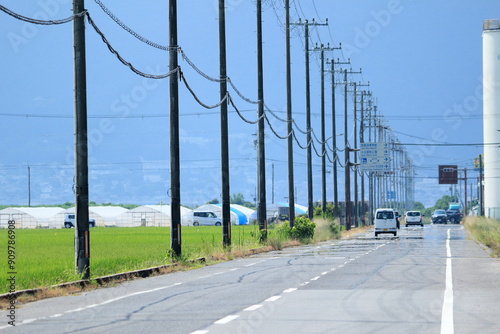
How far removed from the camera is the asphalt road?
14664 millimetres

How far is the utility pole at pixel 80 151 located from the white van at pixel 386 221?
152ft

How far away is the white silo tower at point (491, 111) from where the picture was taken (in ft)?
324

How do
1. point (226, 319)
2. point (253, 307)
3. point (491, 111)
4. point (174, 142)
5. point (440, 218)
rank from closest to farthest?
point (226, 319), point (253, 307), point (174, 142), point (491, 111), point (440, 218)

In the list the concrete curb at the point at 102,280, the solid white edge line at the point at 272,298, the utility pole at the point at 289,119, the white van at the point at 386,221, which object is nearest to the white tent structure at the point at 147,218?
the white van at the point at 386,221

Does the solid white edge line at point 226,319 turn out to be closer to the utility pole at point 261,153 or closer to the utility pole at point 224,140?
the utility pole at point 224,140

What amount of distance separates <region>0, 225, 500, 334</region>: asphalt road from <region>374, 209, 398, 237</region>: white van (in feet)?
132

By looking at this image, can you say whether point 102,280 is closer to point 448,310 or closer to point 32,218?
point 448,310

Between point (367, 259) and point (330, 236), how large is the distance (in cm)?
3259

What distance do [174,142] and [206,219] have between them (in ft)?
319

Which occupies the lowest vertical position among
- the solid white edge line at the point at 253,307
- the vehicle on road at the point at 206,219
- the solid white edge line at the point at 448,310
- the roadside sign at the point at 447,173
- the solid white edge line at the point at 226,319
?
the solid white edge line at the point at 448,310

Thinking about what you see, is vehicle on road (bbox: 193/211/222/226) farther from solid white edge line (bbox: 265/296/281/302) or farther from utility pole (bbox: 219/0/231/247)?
solid white edge line (bbox: 265/296/281/302)

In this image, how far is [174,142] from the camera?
33656 mm

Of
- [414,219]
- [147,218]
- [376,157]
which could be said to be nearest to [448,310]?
[376,157]

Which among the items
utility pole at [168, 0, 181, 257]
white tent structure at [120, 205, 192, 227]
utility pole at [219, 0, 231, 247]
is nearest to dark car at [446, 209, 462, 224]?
white tent structure at [120, 205, 192, 227]
